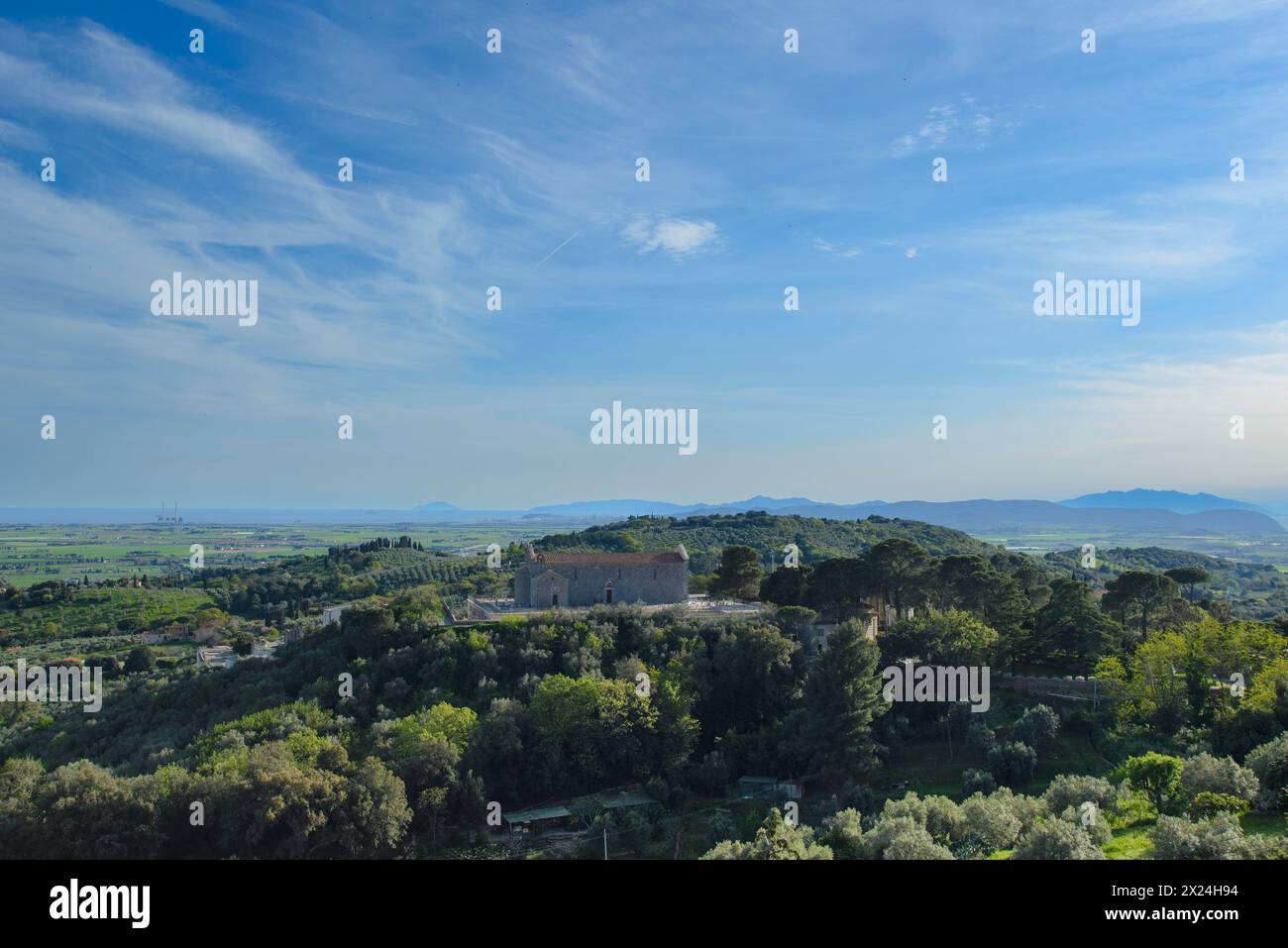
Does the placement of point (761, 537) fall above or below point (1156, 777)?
above

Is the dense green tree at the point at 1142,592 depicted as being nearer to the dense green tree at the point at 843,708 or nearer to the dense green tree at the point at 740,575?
the dense green tree at the point at 843,708

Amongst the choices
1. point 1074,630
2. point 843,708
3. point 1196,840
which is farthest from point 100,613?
point 1196,840

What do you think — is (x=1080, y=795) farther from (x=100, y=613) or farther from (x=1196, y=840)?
(x=100, y=613)

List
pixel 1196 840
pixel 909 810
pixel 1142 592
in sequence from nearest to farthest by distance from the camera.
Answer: pixel 1196 840 → pixel 909 810 → pixel 1142 592

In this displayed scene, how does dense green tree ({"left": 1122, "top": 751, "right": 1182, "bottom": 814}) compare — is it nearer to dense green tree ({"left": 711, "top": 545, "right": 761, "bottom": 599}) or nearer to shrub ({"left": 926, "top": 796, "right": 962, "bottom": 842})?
shrub ({"left": 926, "top": 796, "right": 962, "bottom": 842})

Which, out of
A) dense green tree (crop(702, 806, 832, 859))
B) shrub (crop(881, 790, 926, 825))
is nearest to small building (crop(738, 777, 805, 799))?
shrub (crop(881, 790, 926, 825))

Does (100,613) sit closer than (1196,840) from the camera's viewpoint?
No
